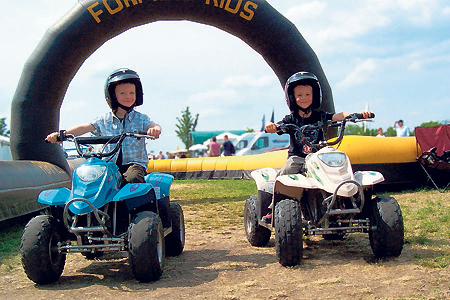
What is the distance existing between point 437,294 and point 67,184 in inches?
274

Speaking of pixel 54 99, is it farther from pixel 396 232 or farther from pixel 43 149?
pixel 396 232

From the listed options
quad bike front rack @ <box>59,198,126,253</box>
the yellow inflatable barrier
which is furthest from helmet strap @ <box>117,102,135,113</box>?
the yellow inflatable barrier

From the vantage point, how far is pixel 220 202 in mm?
9133

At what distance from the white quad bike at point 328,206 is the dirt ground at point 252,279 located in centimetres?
20

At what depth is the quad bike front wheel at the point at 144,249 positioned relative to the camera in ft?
11.1

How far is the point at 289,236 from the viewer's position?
3.68 meters

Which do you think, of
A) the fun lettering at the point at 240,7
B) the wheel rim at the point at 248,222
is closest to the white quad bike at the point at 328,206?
the wheel rim at the point at 248,222

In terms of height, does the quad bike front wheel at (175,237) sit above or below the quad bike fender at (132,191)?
below

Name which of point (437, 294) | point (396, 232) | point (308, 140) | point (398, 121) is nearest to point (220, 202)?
point (308, 140)

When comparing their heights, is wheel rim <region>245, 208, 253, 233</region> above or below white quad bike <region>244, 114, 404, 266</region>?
below

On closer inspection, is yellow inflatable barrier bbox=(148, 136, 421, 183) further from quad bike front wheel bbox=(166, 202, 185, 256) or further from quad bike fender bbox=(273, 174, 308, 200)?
quad bike front wheel bbox=(166, 202, 185, 256)

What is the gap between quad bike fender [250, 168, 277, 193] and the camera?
4.66 meters

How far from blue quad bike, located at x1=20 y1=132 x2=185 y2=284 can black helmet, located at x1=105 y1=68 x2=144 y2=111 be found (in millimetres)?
577

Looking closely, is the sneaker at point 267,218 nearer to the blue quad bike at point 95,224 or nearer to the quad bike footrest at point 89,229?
the blue quad bike at point 95,224
